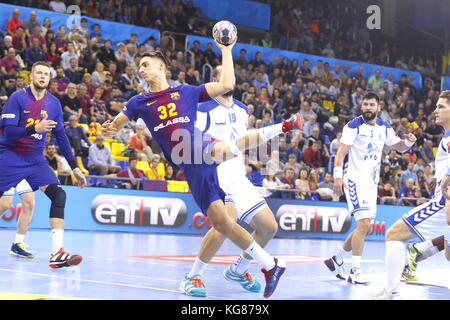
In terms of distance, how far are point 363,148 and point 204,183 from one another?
3.68m

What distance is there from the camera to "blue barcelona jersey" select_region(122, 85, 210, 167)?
22.6 ft

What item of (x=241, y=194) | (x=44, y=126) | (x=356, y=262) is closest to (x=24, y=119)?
(x=44, y=126)

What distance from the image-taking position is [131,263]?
9648 mm

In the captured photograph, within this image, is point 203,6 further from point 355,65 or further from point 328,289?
point 328,289

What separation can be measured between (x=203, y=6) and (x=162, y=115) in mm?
20475

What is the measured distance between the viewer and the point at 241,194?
7.86 metres

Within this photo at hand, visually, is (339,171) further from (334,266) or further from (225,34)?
(225,34)

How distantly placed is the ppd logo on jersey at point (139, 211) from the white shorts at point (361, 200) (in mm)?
7173

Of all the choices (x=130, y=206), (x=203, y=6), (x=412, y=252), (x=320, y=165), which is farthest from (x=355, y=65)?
(x=412, y=252)

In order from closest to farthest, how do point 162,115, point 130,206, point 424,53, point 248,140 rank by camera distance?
point 248,140, point 162,115, point 130,206, point 424,53

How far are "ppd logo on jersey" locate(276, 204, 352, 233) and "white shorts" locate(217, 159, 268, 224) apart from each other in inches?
373

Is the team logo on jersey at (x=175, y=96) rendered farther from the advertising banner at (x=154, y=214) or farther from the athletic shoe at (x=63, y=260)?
the advertising banner at (x=154, y=214)

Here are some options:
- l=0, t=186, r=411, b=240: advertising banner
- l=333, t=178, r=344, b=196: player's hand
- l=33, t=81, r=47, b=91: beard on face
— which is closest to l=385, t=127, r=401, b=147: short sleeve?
l=333, t=178, r=344, b=196: player's hand

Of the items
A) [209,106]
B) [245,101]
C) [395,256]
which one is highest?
[245,101]
